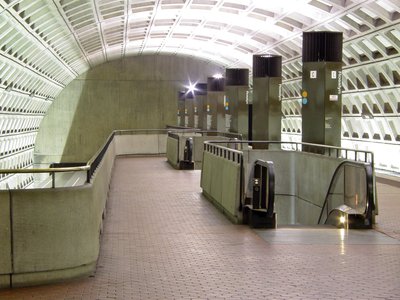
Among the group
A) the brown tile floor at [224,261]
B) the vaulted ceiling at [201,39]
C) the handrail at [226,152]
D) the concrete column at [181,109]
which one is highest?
the vaulted ceiling at [201,39]

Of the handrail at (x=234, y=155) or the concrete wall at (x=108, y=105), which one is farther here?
the concrete wall at (x=108, y=105)

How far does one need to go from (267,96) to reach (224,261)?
1437cm

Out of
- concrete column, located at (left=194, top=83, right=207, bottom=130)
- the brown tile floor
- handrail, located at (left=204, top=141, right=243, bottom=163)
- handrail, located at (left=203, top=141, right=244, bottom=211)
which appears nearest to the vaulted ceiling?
concrete column, located at (left=194, top=83, right=207, bottom=130)

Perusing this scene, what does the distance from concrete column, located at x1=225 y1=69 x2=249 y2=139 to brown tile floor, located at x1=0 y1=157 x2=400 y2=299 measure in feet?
48.7

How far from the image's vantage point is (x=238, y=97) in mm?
29141

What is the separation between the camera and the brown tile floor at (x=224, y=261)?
7.54 meters

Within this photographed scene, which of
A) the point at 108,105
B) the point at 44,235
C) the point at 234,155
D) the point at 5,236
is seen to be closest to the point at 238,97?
the point at 234,155

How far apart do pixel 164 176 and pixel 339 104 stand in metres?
7.28

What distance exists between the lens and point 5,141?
31594 mm

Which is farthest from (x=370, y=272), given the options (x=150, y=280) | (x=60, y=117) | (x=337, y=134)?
(x=60, y=117)

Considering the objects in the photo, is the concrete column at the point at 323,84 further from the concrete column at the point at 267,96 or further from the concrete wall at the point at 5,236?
the concrete wall at the point at 5,236

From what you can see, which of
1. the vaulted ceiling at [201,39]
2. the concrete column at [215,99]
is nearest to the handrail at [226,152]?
the vaulted ceiling at [201,39]

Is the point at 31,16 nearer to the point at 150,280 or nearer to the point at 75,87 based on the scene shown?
the point at 150,280

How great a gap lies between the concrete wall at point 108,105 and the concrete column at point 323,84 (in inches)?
1199
